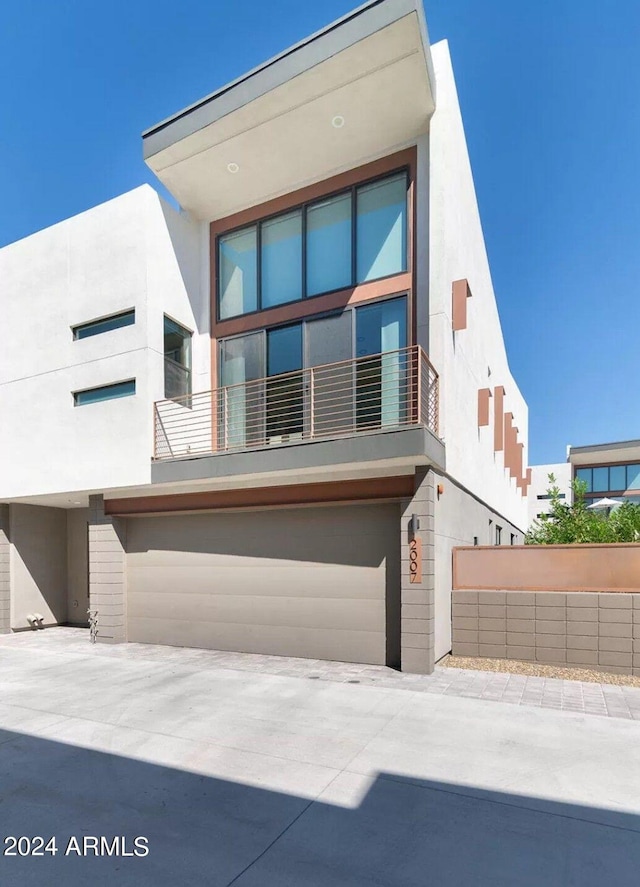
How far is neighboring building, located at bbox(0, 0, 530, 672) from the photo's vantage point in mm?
7781

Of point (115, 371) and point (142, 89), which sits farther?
point (142, 89)

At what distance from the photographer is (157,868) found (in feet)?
9.93

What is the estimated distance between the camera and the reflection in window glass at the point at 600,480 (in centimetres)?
3347

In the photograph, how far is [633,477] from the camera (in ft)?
106

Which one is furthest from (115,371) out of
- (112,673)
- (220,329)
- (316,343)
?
(112,673)

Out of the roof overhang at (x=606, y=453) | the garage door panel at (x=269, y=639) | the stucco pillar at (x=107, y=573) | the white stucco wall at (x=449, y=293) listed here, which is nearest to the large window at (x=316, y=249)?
the white stucco wall at (x=449, y=293)

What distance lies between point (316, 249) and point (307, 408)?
3190 millimetres

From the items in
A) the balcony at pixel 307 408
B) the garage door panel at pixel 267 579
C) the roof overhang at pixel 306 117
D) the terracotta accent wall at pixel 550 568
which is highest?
the roof overhang at pixel 306 117

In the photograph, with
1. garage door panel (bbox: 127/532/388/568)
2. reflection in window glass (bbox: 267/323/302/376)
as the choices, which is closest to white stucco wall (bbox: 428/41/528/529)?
garage door panel (bbox: 127/532/388/568)

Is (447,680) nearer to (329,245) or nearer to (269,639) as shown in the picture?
(269,639)

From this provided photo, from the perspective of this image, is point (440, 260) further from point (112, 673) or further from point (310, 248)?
point (112, 673)

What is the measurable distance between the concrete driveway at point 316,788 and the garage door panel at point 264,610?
5.08ft

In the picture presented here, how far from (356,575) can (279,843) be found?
4999mm

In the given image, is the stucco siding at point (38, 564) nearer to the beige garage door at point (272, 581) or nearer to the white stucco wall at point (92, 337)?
the white stucco wall at point (92, 337)
